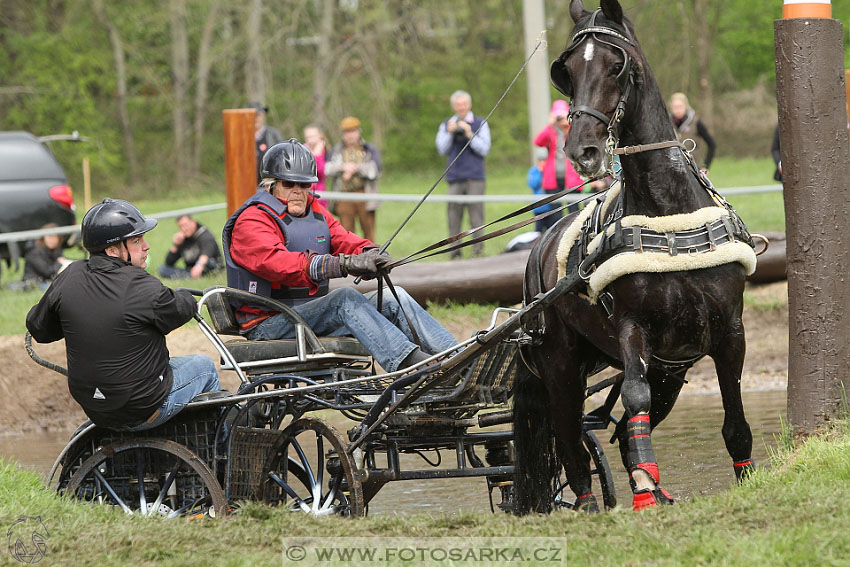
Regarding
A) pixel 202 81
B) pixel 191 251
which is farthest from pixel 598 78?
pixel 202 81

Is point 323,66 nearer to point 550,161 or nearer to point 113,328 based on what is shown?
point 550,161

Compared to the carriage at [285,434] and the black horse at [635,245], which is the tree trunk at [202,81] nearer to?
the carriage at [285,434]

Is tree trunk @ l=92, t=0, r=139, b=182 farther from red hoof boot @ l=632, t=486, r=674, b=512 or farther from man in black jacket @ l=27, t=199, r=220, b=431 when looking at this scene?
red hoof boot @ l=632, t=486, r=674, b=512

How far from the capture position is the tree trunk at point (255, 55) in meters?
28.6

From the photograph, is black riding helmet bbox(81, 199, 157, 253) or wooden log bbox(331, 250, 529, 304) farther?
wooden log bbox(331, 250, 529, 304)

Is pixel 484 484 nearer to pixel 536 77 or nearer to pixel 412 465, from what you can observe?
pixel 412 465

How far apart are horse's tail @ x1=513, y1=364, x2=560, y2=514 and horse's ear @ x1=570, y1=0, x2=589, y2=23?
1.93 meters

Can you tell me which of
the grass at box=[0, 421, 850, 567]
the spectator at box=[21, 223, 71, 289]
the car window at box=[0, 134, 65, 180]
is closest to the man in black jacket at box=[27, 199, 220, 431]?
the grass at box=[0, 421, 850, 567]

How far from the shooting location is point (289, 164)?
21.7 feet

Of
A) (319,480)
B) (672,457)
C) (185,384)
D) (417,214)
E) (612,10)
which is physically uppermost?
(612,10)

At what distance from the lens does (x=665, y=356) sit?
18.1 ft

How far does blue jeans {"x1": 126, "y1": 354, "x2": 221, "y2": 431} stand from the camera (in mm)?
6094

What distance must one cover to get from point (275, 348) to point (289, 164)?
39.9 inches

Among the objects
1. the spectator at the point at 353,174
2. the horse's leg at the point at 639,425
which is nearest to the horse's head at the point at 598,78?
the horse's leg at the point at 639,425
